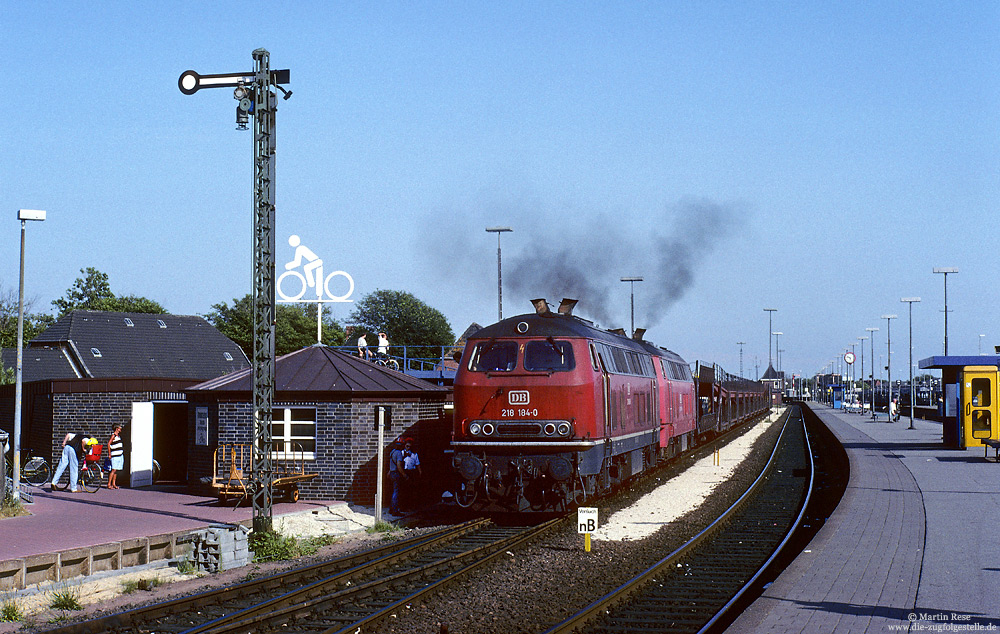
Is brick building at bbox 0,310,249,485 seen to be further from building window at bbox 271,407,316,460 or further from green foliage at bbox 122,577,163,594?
green foliage at bbox 122,577,163,594

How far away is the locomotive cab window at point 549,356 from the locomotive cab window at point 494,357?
301mm

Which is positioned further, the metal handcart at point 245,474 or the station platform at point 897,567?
the metal handcart at point 245,474

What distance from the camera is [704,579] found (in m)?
13.9

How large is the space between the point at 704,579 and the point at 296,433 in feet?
41.8

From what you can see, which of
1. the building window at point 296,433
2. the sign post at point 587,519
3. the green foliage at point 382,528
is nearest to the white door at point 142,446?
the building window at point 296,433

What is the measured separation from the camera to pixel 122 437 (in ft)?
92.2

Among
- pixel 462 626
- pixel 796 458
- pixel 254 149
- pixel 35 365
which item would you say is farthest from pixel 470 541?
pixel 35 365

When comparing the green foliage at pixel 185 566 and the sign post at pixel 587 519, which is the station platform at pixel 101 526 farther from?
the sign post at pixel 587 519

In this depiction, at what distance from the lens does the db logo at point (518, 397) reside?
62.8 feet

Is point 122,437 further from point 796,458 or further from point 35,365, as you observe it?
point 35,365

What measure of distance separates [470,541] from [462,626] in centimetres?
621

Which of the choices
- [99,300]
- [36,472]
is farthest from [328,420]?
[99,300]

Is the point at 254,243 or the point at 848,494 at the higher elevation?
the point at 254,243

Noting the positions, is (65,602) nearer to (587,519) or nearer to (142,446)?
(587,519)
